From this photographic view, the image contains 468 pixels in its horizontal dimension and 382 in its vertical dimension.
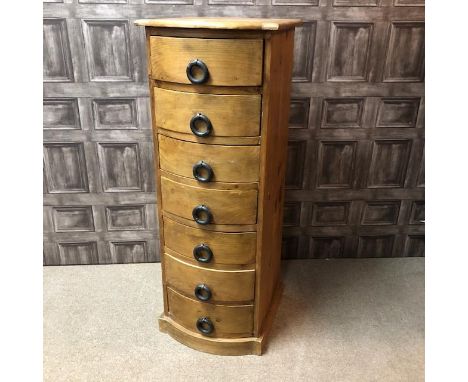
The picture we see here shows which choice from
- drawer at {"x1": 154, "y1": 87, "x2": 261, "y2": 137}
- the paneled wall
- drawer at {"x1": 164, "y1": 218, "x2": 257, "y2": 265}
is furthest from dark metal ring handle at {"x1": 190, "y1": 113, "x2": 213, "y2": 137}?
the paneled wall

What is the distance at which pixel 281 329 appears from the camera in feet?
5.62

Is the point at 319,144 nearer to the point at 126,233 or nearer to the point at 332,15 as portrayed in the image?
the point at 332,15

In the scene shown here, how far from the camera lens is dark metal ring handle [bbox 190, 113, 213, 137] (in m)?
1.25

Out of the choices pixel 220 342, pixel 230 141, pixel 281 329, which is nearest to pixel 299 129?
pixel 230 141

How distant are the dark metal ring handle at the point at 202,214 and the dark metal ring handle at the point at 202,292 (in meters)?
0.27

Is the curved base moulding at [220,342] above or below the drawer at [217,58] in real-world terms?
below

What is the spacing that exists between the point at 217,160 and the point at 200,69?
0.96ft

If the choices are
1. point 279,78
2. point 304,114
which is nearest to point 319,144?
point 304,114

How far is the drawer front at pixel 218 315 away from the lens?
5.02 ft

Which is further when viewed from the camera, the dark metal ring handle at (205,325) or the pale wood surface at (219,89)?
the dark metal ring handle at (205,325)

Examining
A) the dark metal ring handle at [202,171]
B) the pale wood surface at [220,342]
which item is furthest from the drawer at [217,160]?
the pale wood surface at [220,342]

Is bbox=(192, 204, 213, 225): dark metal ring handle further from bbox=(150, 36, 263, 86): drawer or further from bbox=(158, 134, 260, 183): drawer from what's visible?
bbox=(150, 36, 263, 86): drawer

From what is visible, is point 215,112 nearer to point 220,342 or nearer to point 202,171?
point 202,171

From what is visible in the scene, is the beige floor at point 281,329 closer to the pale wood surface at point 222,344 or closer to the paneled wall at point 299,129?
the pale wood surface at point 222,344
